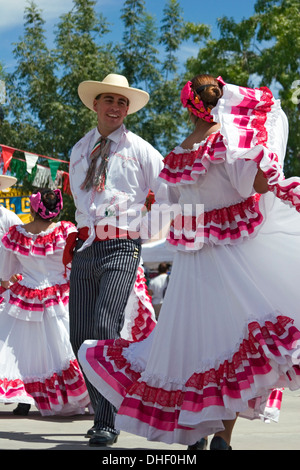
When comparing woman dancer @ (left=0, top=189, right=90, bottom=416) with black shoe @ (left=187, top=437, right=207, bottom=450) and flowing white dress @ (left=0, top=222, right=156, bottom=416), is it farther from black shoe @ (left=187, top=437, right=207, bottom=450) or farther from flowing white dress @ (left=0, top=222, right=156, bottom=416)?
black shoe @ (left=187, top=437, right=207, bottom=450)

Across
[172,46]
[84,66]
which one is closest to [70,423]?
[84,66]

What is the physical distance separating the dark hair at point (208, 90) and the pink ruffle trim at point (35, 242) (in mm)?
2662

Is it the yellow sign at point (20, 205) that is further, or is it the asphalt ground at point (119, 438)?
the yellow sign at point (20, 205)

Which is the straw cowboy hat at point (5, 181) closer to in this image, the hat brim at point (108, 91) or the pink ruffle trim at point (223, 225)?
the hat brim at point (108, 91)

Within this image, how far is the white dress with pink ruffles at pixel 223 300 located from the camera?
12.1 feet

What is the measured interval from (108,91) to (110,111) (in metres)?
0.14

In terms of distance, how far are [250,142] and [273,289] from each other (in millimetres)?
693

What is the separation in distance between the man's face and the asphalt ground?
191 centimetres

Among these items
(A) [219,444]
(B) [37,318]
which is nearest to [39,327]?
(B) [37,318]

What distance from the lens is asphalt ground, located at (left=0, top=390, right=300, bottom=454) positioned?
4305 mm

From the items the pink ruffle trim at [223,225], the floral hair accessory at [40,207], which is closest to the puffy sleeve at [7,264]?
the floral hair accessory at [40,207]

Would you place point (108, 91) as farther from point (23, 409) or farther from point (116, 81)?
point (23, 409)

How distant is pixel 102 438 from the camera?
4570 millimetres

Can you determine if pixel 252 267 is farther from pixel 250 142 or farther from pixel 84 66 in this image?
pixel 84 66
